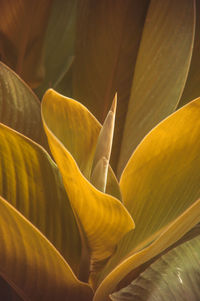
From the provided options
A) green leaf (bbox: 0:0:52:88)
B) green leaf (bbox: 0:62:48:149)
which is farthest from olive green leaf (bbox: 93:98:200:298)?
green leaf (bbox: 0:0:52:88)

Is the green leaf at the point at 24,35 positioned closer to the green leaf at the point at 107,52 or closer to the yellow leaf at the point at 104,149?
the green leaf at the point at 107,52

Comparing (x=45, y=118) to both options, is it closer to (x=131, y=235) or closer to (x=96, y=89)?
(x=131, y=235)

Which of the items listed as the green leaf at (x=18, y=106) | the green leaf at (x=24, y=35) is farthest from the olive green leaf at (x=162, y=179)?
the green leaf at (x=24, y=35)

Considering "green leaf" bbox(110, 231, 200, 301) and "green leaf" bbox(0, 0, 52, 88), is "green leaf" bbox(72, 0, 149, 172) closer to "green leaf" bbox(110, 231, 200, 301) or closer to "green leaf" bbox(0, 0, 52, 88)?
"green leaf" bbox(0, 0, 52, 88)

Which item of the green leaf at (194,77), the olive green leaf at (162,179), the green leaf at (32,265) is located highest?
the green leaf at (194,77)

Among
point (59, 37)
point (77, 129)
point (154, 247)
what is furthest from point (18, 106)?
point (59, 37)

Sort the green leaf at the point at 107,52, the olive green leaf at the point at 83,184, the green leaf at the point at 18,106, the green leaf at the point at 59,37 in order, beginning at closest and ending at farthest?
the olive green leaf at the point at 83,184, the green leaf at the point at 18,106, the green leaf at the point at 107,52, the green leaf at the point at 59,37

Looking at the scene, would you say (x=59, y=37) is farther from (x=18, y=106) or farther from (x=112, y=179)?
(x=112, y=179)
